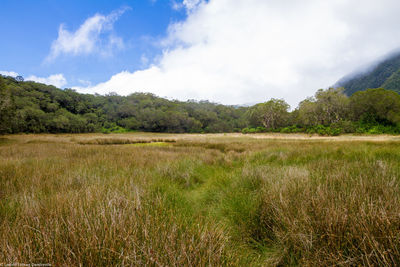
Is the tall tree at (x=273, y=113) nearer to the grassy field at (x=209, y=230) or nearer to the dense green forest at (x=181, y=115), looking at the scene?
the dense green forest at (x=181, y=115)

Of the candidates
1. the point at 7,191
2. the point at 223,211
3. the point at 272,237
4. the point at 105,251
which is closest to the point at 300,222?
the point at 272,237

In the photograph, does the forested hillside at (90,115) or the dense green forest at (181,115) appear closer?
the dense green forest at (181,115)

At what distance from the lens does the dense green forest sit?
3122 centimetres

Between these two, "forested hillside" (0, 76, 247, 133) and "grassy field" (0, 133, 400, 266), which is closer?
"grassy field" (0, 133, 400, 266)

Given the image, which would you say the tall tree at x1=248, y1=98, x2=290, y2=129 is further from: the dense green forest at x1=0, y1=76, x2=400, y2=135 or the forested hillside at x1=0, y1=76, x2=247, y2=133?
the forested hillside at x1=0, y1=76, x2=247, y2=133

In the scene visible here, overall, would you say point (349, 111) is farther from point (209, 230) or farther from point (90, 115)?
point (90, 115)

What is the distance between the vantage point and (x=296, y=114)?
54.2 metres

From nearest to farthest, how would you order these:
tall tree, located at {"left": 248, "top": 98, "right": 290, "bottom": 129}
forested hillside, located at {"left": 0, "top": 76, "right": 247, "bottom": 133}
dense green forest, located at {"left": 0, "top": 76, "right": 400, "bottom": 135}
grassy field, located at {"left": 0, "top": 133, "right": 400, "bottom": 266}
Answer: grassy field, located at {"left": 0, "top": 133, "right": 400, "bottom": 266} → dense green forest, located at {"left": 0, "top": 76, "right": 400, "bottom": 135} → forested hillside, located at {"left": 0, "top": 76, "right": 247, "bottom": 133} → tall tree, located at {"left": 248, "top": 98, "right": 290, "bottom": 129}

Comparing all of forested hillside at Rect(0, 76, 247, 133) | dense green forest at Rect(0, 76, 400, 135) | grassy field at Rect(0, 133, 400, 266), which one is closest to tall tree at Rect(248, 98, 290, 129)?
dense green forest at Rect(0, 76, 400, 135)

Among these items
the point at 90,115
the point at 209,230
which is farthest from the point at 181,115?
the point at 209,230

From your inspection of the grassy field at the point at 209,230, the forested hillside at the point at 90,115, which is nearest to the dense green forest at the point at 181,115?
the forested hillside at the point at 90,115

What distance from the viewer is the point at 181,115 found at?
6688 cm

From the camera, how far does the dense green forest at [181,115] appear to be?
31219mm

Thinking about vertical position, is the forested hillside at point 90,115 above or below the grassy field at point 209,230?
above
